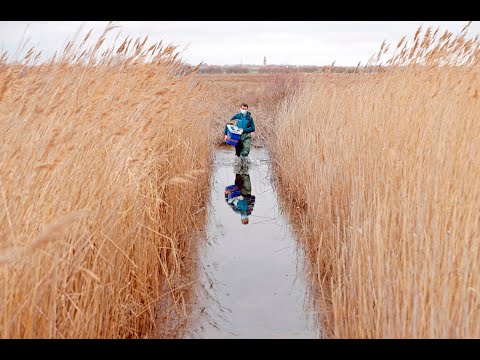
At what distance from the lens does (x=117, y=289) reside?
2.98 m

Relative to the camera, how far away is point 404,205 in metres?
2.79

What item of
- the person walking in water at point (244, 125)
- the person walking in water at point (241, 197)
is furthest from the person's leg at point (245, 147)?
the person walking in water at point (241, 197)

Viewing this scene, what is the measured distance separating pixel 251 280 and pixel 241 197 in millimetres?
3095

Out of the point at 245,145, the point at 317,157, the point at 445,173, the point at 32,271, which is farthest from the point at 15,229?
the point at 245,145

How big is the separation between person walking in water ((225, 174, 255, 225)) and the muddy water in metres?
0.07

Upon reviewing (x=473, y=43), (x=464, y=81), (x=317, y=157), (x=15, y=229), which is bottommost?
(x=15, y=229)

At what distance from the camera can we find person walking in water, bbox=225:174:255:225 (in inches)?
260

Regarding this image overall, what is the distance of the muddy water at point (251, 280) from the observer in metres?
3.48

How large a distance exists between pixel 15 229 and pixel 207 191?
5190 mm

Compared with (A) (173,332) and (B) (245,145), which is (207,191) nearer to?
(B) (245,145)

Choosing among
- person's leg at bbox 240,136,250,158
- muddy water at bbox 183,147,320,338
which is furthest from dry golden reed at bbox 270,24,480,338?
person's leg at bbox 240,136,250,158

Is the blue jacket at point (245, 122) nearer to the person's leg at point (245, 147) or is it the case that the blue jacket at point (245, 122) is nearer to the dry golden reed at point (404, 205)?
the person's leg at point (245, 147)

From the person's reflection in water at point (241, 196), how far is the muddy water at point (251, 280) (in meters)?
0.08

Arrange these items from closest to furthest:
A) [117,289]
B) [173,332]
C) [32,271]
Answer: [32,271] → [117,289] → [173,332]
